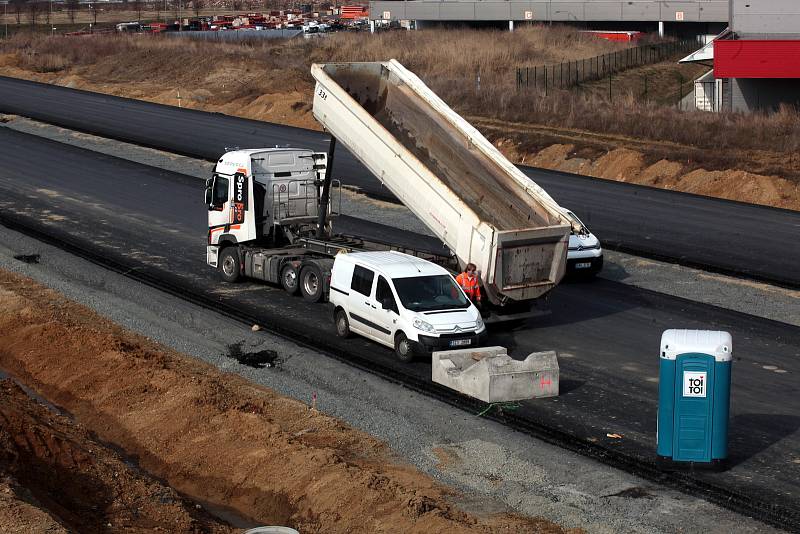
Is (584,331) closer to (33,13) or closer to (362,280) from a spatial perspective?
(362,280)

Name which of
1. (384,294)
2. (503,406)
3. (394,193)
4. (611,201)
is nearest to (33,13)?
(611,201)

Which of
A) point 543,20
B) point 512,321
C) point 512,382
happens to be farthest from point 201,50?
point 512,382

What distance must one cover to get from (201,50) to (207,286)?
58.1m

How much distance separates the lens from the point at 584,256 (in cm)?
3072

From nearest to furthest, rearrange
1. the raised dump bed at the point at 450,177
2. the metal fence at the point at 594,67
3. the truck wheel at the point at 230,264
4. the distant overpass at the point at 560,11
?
the raised dump bed at the point at 450,177 → the truck wheel at the point at 230,264 → the metal fence at the point at 594,67 → the distant overpass at the point at 560,11

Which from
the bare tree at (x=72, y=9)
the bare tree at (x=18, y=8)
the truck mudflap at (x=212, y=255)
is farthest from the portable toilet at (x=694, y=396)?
the bare tree at (x=72, y=9)

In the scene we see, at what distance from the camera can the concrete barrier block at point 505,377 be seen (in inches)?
837

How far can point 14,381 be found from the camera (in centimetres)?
2323

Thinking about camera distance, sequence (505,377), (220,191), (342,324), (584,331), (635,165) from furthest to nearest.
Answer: (635,165) < (220,191) < (584,331) < (342,324) < (505,377)

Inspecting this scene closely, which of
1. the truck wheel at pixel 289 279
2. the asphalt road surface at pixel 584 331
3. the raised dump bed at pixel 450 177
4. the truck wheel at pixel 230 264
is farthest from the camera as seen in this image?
the truck wheel at pixel 230 264

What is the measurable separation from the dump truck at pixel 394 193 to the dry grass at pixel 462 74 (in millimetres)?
19763

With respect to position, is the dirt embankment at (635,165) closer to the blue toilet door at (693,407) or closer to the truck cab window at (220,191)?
the truck cab window at (220,191)

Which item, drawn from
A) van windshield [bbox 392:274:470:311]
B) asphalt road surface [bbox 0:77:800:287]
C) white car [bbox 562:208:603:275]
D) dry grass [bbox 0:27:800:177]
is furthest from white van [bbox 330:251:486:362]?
dry grass [bbox 0:27:800:177]

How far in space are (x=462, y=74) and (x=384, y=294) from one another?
55.7m
